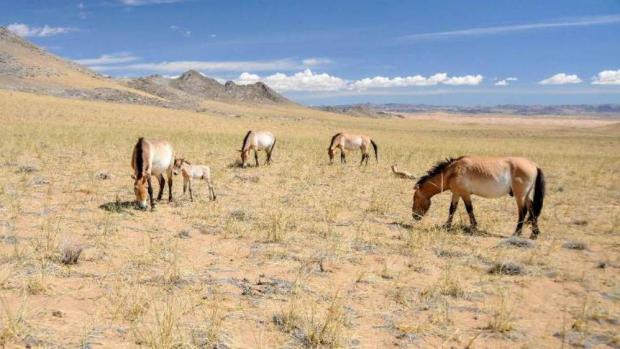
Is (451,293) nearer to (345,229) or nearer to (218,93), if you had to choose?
(345,229)

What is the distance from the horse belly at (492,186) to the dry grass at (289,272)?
814mm

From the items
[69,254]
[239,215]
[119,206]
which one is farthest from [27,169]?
[69,254]

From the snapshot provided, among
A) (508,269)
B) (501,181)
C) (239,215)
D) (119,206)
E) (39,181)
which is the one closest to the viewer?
(508,269)

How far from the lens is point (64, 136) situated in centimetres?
2672

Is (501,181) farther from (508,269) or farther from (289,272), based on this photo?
(289,272)

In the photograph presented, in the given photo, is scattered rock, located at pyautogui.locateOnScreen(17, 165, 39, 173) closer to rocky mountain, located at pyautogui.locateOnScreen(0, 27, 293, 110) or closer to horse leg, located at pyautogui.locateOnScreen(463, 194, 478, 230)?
horse leg, located at pyautogui.locateOnScreen(463, 194, 478, 230)

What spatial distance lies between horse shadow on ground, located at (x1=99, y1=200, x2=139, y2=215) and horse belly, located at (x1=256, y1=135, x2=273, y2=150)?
8.05m

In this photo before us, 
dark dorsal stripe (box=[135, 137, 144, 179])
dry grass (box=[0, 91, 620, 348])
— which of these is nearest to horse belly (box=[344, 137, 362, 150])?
dry grass (box=[0, 91, 620, 348])

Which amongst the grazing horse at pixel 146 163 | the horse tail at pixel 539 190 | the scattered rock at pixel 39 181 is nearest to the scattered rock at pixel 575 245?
the horse tail at pixel 539 190

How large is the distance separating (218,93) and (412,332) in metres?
193

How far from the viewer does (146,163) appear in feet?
33.0

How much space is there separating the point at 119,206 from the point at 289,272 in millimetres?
4989

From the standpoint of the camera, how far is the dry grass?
199 inches

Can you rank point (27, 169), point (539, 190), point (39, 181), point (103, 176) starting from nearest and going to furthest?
point (539, 190), point (39, 181), point (103, 176), point (27, 169)
